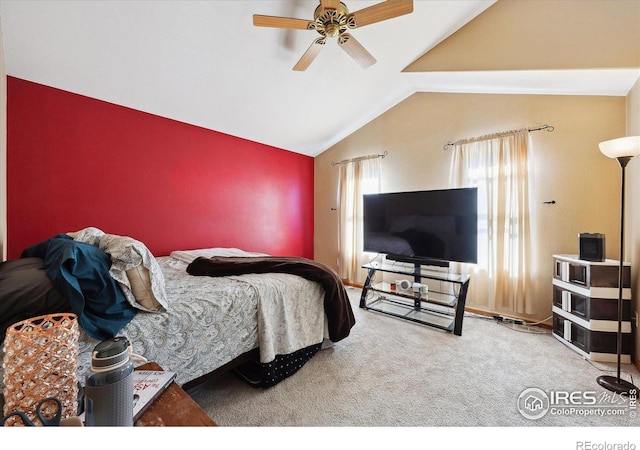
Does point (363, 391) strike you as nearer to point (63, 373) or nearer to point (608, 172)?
point (63, 373)

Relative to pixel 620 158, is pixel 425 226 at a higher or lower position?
lower

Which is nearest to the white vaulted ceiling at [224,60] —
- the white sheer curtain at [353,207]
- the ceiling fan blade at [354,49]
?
the ceiling fan blade at [354,49]

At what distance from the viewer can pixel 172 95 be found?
2.62m

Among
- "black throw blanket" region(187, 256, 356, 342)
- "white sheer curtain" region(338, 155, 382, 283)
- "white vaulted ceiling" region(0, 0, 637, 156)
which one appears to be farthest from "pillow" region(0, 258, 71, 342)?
"white sheer curtain" region(338, 155, 382, 283)

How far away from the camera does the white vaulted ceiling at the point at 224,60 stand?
6.04 feet

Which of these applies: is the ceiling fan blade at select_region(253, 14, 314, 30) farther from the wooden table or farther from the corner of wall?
the wooden table

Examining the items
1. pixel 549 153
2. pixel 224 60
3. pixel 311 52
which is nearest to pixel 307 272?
pixel 311 52

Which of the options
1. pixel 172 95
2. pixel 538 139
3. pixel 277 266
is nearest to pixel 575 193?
pixel 538 139

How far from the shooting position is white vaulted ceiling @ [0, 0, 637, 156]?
1.84 m

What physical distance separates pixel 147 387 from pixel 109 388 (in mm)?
197

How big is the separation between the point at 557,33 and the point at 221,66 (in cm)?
290

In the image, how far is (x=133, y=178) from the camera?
2.70 m

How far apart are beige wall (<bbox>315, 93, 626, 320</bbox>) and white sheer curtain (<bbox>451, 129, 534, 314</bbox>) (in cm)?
10

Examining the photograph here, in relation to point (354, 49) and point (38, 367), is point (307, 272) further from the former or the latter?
point (354, 49)
